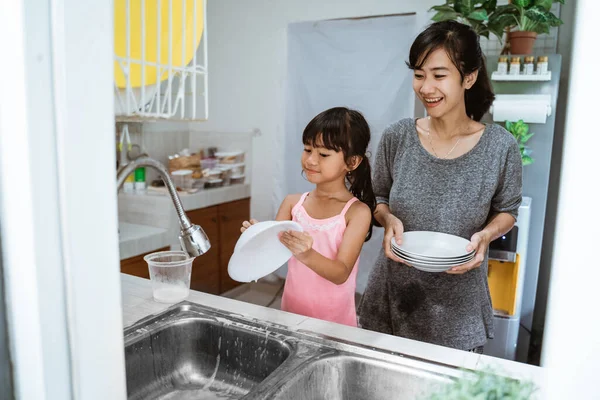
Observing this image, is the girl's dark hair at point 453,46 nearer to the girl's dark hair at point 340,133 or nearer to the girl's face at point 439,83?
the girl's face at point 439,83

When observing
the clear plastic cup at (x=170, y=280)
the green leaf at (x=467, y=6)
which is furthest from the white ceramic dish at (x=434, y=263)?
the green leaf at (x=467, y=6)

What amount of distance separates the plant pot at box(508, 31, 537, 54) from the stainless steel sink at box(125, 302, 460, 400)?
1945 mm

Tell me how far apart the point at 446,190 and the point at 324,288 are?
0.46 meters

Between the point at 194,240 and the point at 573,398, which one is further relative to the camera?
the point at 194,240

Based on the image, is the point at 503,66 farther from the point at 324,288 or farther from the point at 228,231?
the point at 228,231

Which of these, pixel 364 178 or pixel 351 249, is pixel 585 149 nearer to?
pixel 351 249

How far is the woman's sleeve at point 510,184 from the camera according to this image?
4.66 feet

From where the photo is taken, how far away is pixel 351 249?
55.6 inches

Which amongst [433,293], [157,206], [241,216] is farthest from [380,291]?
[241,216]

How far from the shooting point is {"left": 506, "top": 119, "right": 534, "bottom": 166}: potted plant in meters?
2.34

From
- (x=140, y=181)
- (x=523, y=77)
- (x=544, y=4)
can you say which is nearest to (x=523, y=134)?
(x=523, y=77)

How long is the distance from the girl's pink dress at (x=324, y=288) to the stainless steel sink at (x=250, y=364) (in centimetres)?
31

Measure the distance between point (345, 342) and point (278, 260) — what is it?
0.25 m

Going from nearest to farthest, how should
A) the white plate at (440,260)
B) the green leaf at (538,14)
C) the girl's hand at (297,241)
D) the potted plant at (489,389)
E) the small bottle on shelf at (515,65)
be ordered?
the potted plant at (489,389), the girl's hand at (297,241), the white plate at (440,260), the green leaf at (538,14), the small bottle on shelf at (515,65)
